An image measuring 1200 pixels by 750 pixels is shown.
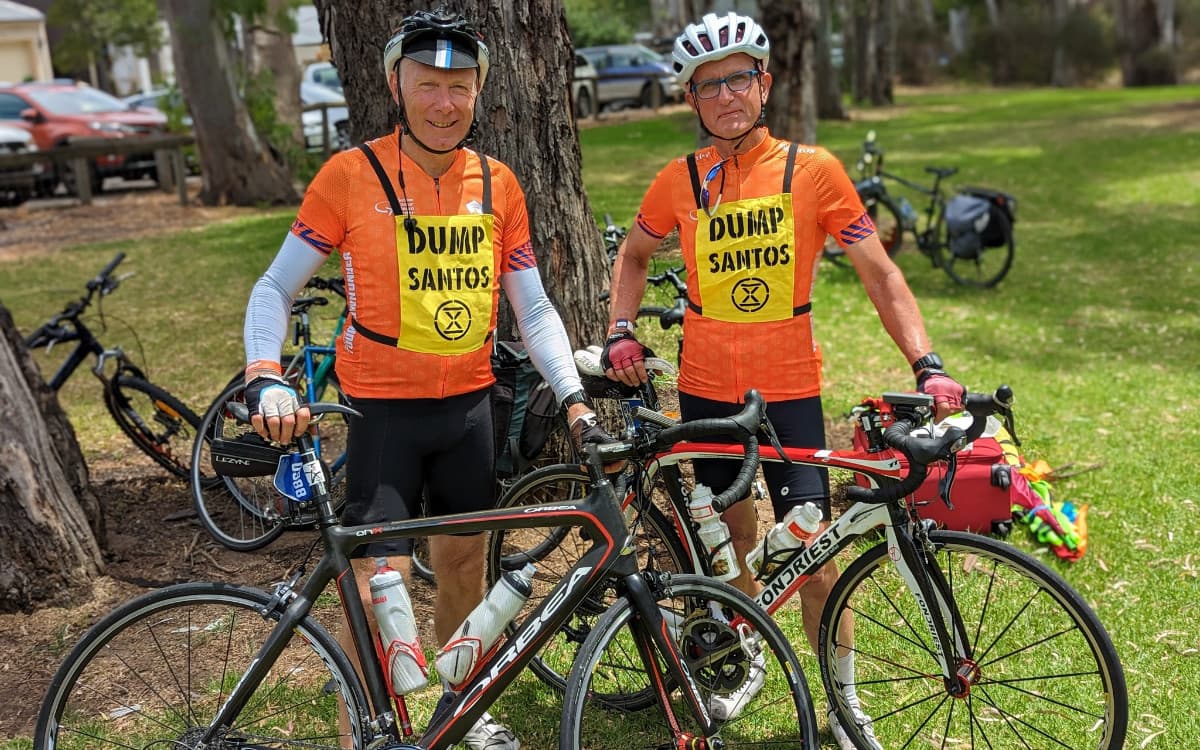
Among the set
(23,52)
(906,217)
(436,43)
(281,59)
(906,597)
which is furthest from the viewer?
(23,52)

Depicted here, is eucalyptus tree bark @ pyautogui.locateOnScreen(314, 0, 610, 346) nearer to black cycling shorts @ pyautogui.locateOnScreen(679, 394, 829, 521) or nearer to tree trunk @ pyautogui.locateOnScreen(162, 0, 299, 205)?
black cycling shorts @ pyautogui.locateOnScreen(679, 394, 829, 521)

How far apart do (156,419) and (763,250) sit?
424 cm

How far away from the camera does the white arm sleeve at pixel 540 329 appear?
353cm

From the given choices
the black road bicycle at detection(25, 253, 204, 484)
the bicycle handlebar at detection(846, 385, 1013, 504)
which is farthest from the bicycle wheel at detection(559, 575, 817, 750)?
the black road bicycle at detection(25, 253, 204, 484)

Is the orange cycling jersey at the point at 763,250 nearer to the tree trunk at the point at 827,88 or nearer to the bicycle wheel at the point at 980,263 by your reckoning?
the bicycle wheel at the point at 980,263

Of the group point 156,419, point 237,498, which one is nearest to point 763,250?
point 237,498

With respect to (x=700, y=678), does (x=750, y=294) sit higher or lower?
higher

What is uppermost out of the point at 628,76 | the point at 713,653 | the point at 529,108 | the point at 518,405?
the point at 628,76

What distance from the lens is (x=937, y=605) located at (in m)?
3.34

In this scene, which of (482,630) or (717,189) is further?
(717,189)

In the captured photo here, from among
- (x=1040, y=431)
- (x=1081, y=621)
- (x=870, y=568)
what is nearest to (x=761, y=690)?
(x=870, y=568)

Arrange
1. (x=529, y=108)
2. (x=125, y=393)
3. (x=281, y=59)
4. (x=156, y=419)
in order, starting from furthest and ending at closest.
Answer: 1. (x=281, y=59)
2. (x=125, y=393)
3. (x=156, y=419)
4. (x=529, y=108)

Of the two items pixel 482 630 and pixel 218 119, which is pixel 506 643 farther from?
pixel 218 119

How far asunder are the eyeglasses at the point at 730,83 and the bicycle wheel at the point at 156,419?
3.80 meters
